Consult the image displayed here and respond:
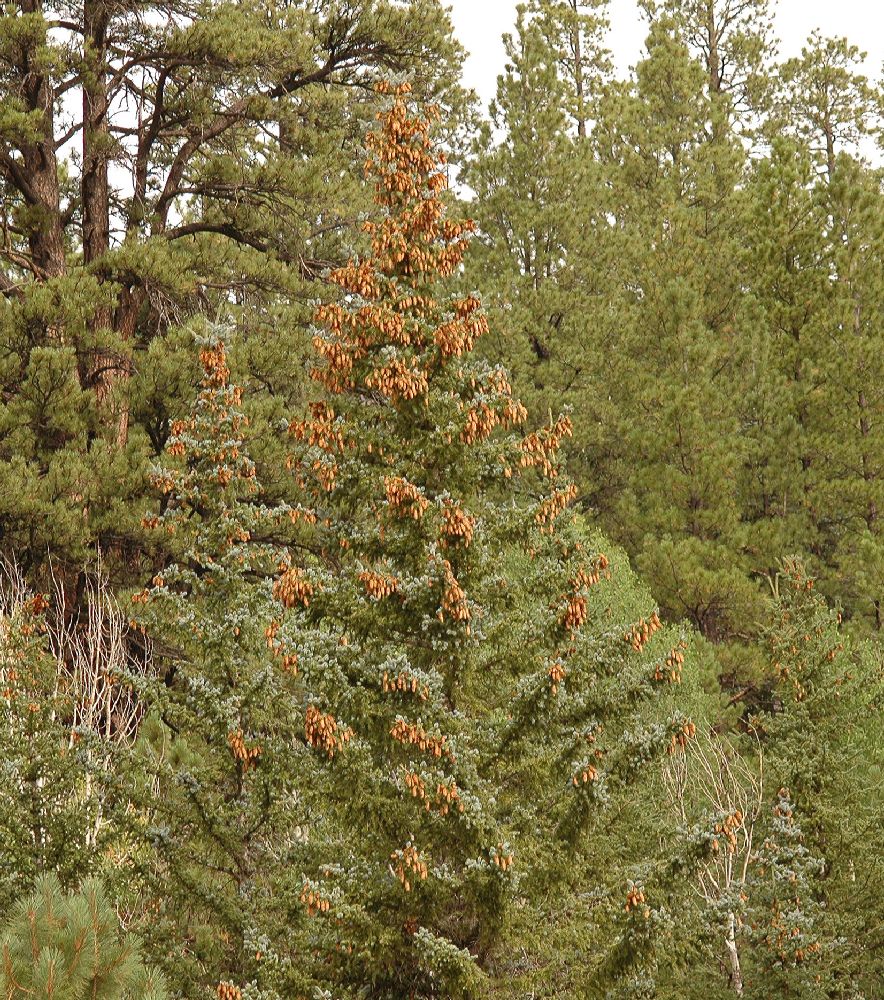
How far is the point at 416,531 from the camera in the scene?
7.83m

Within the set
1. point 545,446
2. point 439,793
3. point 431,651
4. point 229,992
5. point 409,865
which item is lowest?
point 229,992

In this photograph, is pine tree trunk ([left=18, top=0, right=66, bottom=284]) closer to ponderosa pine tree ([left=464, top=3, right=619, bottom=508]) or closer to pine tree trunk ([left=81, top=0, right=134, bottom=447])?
pine tree trunk ([left=81, top=0, right=134, bottom=447])

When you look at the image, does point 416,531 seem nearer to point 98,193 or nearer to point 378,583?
point 378,583

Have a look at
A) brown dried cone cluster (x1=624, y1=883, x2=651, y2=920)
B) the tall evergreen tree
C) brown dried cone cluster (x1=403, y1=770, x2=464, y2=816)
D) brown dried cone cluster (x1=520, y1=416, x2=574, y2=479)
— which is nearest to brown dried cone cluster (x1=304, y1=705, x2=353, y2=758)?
the tall evergreen tree

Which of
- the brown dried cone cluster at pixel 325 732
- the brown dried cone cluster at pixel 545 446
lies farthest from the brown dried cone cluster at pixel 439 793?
the brown dried cone cluster at pixel 545 446

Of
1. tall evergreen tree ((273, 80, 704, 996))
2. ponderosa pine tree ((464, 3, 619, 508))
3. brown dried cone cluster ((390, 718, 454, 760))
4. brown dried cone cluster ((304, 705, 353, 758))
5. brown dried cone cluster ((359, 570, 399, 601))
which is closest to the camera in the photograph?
brown dried cone cluster ((390, 718, 454, 760))

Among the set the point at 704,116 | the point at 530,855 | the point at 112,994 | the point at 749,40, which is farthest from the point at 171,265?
the point at 749,40

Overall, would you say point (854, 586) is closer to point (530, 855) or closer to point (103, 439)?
point (103, 439)

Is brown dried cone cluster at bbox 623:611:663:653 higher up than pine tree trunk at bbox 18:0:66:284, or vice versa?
pine tree trunk at bbox 18:0:66:284

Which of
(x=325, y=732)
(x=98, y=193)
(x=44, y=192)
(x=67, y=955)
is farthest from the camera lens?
(x=98, y=193)

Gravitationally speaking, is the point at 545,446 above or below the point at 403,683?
above

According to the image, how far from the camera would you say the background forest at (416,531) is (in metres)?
7.31

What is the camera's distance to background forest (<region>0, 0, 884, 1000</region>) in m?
7.31

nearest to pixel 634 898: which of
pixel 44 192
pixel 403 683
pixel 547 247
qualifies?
pixel 403 683
